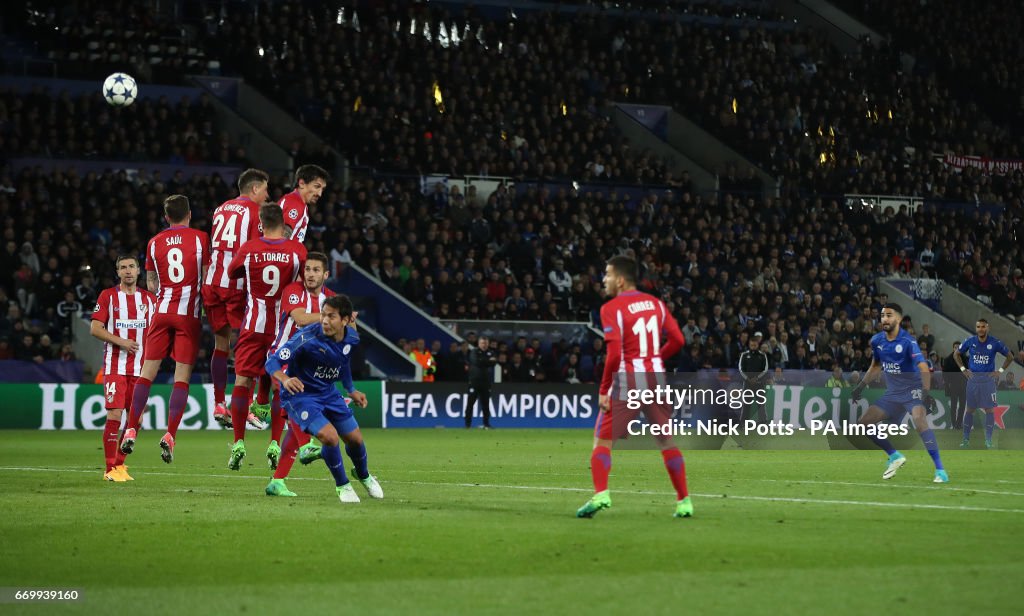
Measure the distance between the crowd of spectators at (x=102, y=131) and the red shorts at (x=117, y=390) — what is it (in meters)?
18.5

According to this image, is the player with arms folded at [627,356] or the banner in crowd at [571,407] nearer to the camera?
the player with arms folded at [627,356]

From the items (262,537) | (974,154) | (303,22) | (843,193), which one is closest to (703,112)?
(843,193)

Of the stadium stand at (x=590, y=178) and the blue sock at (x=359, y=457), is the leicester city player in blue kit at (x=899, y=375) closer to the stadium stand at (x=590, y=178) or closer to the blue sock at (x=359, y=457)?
the blue sock at (x=359, y=457)

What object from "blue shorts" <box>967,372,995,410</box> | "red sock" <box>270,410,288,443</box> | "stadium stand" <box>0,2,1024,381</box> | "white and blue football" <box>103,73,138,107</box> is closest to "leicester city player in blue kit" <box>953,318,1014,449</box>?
"blue shorts" <box>967,372,995,410</box>

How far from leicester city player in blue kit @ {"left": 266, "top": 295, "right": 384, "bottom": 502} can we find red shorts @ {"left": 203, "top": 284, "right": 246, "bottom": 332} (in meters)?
2.78

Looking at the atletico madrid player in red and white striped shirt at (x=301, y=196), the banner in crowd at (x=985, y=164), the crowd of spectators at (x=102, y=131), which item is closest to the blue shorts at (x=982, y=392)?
the atletico madrid player in red and white striped shirt at (x=301, y=196)

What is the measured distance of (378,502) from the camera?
12719 mm

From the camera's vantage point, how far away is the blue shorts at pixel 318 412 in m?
12.4

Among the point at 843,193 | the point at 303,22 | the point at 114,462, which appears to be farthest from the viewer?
the point at 843,193

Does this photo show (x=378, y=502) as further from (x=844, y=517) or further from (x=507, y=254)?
(x=507, y=254)

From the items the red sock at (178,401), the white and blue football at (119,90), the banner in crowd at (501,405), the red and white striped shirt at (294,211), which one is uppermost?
the white and blue football at (119,90)

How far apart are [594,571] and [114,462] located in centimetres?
833

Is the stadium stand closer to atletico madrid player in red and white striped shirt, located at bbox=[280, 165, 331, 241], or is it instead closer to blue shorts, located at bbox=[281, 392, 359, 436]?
atletico madrid player in red and white striped shirt, located at bbox=[280, 165, 331, 241]

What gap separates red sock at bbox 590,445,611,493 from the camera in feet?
36.6
